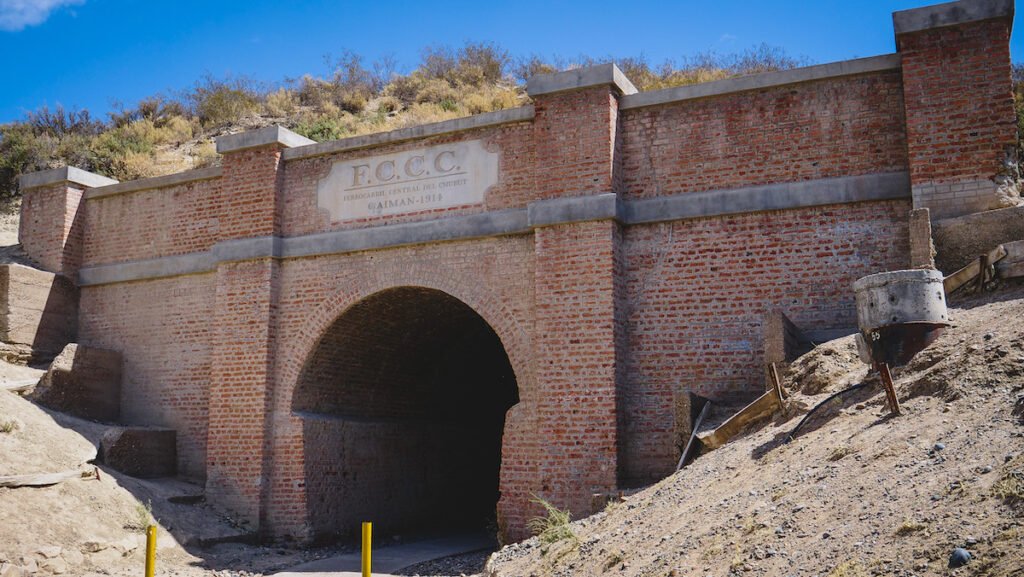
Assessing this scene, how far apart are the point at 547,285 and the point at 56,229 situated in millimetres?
9786

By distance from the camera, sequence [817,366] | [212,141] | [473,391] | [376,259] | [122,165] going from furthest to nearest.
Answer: [212,141] → [122,165] → [473,391] → [376,259] → [817,366]

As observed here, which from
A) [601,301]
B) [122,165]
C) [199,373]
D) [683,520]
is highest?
[122,165]

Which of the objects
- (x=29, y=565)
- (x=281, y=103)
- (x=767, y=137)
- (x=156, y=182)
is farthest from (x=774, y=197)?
(x=281, y=103)

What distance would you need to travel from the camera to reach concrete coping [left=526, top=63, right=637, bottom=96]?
38.6ft

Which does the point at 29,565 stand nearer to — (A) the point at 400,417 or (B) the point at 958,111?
(A) the point at 400,417

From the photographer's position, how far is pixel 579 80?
39.0 feet

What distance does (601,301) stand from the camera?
11383mm

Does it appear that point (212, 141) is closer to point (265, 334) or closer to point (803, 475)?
point (265, 334)

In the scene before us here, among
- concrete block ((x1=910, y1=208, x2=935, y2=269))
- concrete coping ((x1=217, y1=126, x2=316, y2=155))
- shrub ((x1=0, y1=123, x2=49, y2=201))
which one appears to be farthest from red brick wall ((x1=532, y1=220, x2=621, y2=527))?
shrub ((x1=0, y1=123, x2=49, y2=201))

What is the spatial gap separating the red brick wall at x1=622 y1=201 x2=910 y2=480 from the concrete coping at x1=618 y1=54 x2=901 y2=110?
168 centimetres

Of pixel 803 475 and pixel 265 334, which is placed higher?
pixel 265 334

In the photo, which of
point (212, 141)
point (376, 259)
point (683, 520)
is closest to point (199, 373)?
point (376, 259)

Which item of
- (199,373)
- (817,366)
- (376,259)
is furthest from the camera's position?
(199,373)

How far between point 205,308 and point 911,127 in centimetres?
1089
